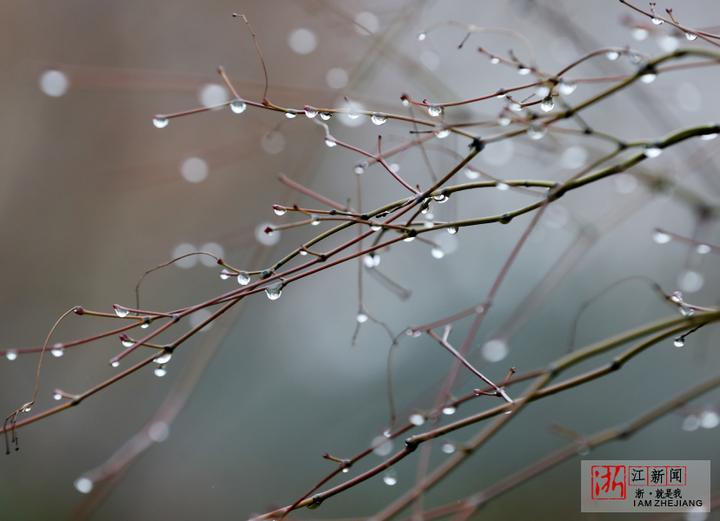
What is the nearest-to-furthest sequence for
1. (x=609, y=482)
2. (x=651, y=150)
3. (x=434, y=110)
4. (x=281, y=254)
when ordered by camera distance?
(x=651, y=150) < (x=434, y=110) < (x=609, y=482) < (x=281, y=254)

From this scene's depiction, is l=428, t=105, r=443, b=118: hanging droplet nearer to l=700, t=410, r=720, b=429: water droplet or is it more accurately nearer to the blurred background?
l=700, t=410, r=720, b=429: water droplet

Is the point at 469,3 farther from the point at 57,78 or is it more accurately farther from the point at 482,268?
the point at 57,78

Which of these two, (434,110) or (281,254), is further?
(281,254)

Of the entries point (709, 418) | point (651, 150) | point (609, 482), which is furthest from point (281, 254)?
point (651, 150)

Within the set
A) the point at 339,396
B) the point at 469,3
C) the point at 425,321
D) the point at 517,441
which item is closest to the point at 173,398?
the point at 339,396

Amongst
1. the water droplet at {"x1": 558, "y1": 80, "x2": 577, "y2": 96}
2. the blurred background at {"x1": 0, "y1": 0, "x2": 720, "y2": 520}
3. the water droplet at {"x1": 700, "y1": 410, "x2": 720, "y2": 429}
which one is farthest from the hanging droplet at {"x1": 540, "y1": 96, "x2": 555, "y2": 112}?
the blurred background at {"x1": 0, "y1": 0, "x2": 720, "y2": 520}

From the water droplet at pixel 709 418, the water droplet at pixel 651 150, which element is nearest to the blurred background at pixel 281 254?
the water droplet at pixel 709 418

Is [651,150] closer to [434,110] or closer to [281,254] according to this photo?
[434,110]
